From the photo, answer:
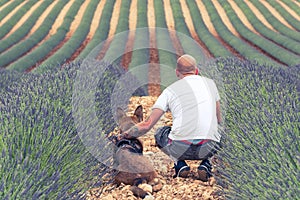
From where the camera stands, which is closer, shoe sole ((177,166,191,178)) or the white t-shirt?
the white t-shirt

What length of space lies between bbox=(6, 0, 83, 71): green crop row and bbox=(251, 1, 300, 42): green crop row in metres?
11.0

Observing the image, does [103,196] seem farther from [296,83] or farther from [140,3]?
[140,3]

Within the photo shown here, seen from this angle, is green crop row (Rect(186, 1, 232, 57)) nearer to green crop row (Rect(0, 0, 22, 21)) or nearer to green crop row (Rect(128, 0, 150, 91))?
green crop row (Rect(128, 0, 150, 91))

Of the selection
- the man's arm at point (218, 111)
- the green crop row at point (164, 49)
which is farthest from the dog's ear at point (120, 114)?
the green crop row at point (164, 49)

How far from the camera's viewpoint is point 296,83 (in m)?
6.84

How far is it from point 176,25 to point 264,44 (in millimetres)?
5832

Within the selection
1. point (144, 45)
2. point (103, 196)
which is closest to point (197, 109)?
point (103, 196)

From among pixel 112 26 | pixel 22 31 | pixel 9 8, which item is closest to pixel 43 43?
pixel 22 31

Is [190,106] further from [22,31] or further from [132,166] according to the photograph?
[22,31]

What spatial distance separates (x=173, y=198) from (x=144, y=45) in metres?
15.4

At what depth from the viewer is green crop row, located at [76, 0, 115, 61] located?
18.5 m

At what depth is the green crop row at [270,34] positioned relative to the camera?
61.6 ft

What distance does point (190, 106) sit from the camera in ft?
15.9

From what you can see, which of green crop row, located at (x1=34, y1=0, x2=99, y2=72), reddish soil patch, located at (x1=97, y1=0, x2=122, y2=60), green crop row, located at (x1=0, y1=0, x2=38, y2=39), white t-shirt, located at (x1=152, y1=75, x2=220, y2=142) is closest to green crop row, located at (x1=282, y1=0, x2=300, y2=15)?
reddish soil patch, located at (x1=97, y1=0, x2=122, y2=60)
